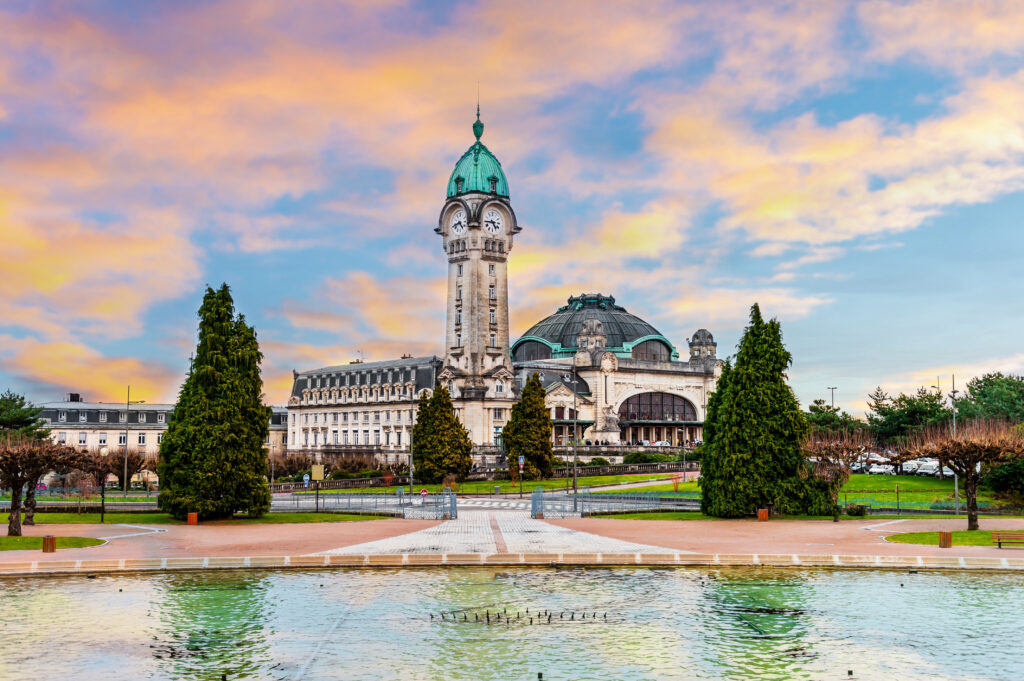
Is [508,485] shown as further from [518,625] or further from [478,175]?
[518,625]

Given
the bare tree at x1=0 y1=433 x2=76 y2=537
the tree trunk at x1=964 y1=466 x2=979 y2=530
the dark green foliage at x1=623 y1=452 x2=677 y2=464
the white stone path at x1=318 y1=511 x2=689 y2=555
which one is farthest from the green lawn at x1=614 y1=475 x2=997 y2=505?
the bare tree at x1=0 y1=433 x2=76 y2=537

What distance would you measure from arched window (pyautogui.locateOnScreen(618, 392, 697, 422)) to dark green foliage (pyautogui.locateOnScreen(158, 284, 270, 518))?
8495 centimetres

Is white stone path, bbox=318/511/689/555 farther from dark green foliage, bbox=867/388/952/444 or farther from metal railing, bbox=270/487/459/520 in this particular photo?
dark green foliage, bbox=867/388/952/444

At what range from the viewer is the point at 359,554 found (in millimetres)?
32938

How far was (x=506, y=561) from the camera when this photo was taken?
32.3 m

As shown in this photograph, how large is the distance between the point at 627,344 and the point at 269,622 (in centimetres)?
12030

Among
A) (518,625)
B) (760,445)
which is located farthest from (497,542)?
(760,445)

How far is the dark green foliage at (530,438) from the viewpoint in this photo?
306 feet

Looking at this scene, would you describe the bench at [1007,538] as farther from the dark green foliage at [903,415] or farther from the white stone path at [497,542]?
the dark green foliage at [903,415]

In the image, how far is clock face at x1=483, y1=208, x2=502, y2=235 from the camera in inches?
4697

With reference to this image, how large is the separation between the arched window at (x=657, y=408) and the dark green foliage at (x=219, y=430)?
279 ft

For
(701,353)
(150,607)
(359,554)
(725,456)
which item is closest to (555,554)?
(359,554)

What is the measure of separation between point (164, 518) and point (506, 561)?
26.6m

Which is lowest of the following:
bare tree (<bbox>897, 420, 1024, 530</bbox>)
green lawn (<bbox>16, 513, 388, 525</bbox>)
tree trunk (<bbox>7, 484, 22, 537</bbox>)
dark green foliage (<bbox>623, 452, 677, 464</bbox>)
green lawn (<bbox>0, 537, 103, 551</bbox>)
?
green lawn (<bbox>16, 513, 388, 525</bbox>)
